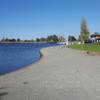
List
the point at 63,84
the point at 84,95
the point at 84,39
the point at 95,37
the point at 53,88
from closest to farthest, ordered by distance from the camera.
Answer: the point at 84,95 → the point at 53,88 → the point at 63,84 → the point at 84,39 → the point at 95,37

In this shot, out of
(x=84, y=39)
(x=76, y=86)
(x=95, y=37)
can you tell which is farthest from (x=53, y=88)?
(x=95, y=37)

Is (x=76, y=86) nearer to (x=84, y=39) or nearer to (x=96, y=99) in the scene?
(x=96, y=99)

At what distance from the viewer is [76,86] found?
39.0ft

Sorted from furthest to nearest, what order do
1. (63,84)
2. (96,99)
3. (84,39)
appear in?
(84,39) → (63,84) → (96,99)

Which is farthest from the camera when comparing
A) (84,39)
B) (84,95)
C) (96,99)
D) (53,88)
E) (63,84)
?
(84,39)

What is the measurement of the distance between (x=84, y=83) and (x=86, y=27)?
118332 millimetres

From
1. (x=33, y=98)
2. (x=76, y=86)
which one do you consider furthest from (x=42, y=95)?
(x=76, y=86)

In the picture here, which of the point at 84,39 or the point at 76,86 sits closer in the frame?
the point at 76,86

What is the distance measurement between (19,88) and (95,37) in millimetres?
134955

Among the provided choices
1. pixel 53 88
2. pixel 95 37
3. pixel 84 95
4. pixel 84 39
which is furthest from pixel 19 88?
pixel 95 37

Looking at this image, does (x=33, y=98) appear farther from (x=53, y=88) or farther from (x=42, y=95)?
(x=53, y=88)

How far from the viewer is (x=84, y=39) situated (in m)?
126

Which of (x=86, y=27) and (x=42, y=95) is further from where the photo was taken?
(x=86, y=27)

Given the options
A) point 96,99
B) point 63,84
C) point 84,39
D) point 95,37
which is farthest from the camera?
point 95,37
